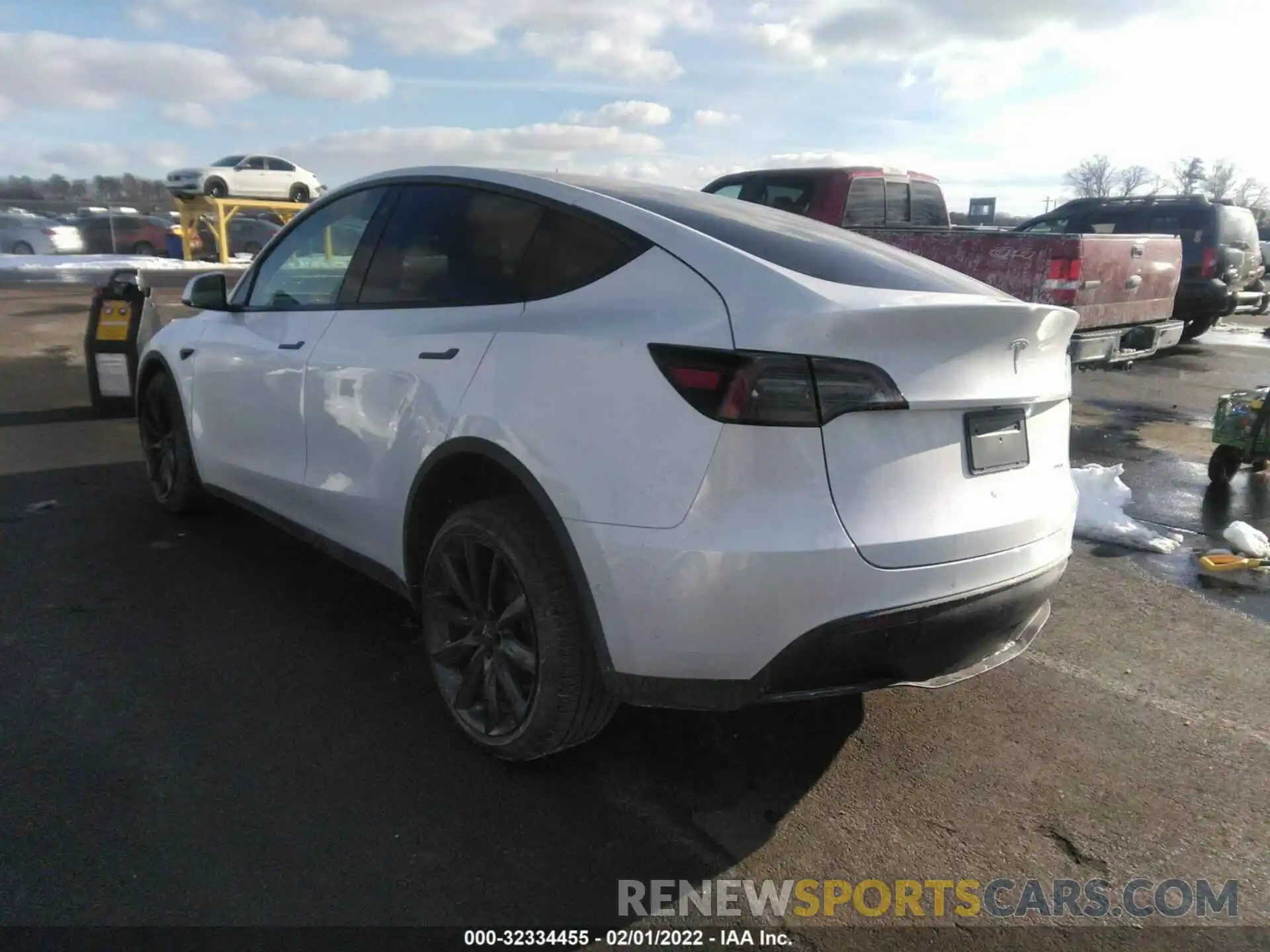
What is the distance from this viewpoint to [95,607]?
13.4 ft

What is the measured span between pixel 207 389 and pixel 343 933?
9.88 feet

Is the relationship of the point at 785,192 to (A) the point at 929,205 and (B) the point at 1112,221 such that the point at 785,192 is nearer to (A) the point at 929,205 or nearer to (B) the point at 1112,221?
(A) the point at 929,205

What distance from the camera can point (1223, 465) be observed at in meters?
→ 6.53

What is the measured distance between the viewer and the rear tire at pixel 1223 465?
6.50m

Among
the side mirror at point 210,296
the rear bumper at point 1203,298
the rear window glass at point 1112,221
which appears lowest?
the rear bumper at point 1203,298

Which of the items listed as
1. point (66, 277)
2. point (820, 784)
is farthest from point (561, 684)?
point (66, 277)

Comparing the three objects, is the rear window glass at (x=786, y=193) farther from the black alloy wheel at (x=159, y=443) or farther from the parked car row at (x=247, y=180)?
the parked car row at (x=247, y=180)

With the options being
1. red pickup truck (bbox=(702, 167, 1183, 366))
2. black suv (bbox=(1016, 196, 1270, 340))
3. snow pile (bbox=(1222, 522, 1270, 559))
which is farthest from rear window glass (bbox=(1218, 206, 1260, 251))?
snow pile (bbox=(1222, 522, 1270, 559))

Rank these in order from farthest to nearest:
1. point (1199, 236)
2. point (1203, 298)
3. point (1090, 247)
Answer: point (1199, 236) → point (1203, 298) → point (1090, 247)

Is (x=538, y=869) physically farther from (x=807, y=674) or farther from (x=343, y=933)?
(x=807, y=674)

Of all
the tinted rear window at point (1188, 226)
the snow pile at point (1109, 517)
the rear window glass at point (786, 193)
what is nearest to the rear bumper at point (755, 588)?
the snow pile at point (1109, 517)

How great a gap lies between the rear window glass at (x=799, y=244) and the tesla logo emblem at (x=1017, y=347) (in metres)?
0.24

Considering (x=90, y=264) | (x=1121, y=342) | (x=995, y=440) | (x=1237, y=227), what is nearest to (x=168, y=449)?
(x=995, y=440)

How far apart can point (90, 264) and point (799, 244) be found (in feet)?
81.4
